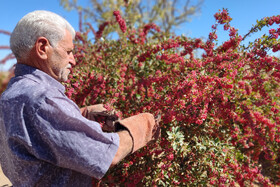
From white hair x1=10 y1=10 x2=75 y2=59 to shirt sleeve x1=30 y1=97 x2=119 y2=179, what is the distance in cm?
38

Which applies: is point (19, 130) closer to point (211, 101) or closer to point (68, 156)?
point (68, 156)

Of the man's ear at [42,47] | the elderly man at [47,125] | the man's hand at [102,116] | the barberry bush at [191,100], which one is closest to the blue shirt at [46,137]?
the elderly man at [47,125]

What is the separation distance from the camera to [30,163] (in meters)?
1.07

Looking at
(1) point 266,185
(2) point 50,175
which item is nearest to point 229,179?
(1) point 266,185

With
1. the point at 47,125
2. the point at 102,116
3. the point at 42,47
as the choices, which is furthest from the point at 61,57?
the point at 102,116

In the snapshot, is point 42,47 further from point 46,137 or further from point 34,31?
point 46,137

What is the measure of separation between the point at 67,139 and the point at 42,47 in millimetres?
539

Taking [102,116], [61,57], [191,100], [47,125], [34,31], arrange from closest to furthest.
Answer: [47,125]
[34,31]
[61,57]
[102,116]
[191,100]

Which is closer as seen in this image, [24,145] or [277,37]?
[24,145]

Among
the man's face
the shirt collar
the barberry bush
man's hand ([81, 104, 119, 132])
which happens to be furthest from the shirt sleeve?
the barberry bush

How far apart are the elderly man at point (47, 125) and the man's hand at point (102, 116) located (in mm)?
467

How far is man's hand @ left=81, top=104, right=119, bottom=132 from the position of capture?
70.0 inches

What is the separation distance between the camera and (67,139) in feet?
3.27

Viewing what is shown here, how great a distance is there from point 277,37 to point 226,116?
40.7 inches
